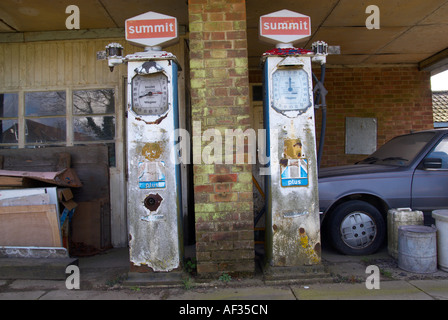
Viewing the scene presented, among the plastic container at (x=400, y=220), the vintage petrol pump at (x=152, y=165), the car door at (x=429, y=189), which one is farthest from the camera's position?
the car door at (x=429, y=189)

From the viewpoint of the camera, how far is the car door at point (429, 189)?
459 cm

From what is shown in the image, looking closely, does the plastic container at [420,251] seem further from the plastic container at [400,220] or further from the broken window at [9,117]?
the broken window at [9,117]

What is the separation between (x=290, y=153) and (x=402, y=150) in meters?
2.47

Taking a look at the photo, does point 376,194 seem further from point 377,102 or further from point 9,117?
point 9,117

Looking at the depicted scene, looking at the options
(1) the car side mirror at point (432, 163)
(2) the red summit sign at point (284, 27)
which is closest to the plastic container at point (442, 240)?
(1) the car side mirror at point (432, 163)

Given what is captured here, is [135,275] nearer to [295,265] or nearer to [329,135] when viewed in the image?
[295,265]

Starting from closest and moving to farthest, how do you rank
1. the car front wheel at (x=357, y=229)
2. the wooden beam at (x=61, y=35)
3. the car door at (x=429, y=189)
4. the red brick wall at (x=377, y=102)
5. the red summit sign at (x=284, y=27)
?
the red summit sign at (x=284, y=27)
the car front wheel at (x=357, y=229)
the car door at (x=429, y=189)
the wooden beam at (x=61, y=35)
the red brick wall at (x=377, y=102)

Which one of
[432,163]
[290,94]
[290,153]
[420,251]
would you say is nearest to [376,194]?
[432,163]

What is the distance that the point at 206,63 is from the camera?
12.5ft

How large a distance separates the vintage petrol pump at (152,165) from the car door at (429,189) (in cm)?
332

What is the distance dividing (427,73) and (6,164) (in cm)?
874

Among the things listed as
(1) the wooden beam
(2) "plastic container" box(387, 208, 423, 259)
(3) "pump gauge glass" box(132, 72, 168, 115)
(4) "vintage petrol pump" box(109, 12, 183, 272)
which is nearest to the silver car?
(2) "plastic container" box(387, 208, 423, 259)

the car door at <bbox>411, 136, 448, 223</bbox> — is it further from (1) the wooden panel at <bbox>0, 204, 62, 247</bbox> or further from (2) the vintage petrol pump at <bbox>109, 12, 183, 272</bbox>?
(1) the wooden panel at <bbox>0, 204, 62, 247</bbox>

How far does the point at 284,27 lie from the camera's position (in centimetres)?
374
